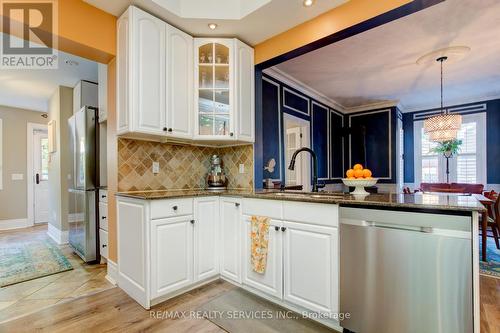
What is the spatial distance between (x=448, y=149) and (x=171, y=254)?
6.43 meters

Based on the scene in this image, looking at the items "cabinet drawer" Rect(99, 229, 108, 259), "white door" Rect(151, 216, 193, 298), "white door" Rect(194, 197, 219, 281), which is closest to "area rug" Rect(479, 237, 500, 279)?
"white door" Rect(194, 197, 219, 281)

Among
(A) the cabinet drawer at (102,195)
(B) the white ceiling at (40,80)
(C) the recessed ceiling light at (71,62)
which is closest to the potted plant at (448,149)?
(A) the cabinet drawer at (102,195)

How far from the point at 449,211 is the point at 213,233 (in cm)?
185

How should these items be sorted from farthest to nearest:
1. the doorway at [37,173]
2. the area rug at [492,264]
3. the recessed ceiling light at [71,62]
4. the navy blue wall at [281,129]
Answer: the doorway at [37,173] < the navy blue wall at [281,129] < the recessed ceiling light at [71,62] < the area rug at [492,264]

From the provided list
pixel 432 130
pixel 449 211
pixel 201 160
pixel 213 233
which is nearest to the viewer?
pixel 449 211

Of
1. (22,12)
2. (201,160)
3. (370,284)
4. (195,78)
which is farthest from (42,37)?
(370,284)

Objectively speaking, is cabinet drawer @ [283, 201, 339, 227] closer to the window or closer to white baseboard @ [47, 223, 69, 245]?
white baseboard @ [47, 223, 69, 245]

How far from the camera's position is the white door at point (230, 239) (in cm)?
232

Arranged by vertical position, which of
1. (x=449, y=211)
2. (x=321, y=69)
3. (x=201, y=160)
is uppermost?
(x=321, y=69)

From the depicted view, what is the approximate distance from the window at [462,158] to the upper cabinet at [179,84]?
17.8 ft

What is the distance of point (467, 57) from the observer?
3535 millimetres

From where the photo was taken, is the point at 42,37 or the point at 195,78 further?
the point at 195,78

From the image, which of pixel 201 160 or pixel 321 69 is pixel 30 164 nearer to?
pixel 201 160

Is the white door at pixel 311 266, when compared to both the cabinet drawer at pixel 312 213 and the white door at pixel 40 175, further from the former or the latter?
the white door at pixel 40 175
